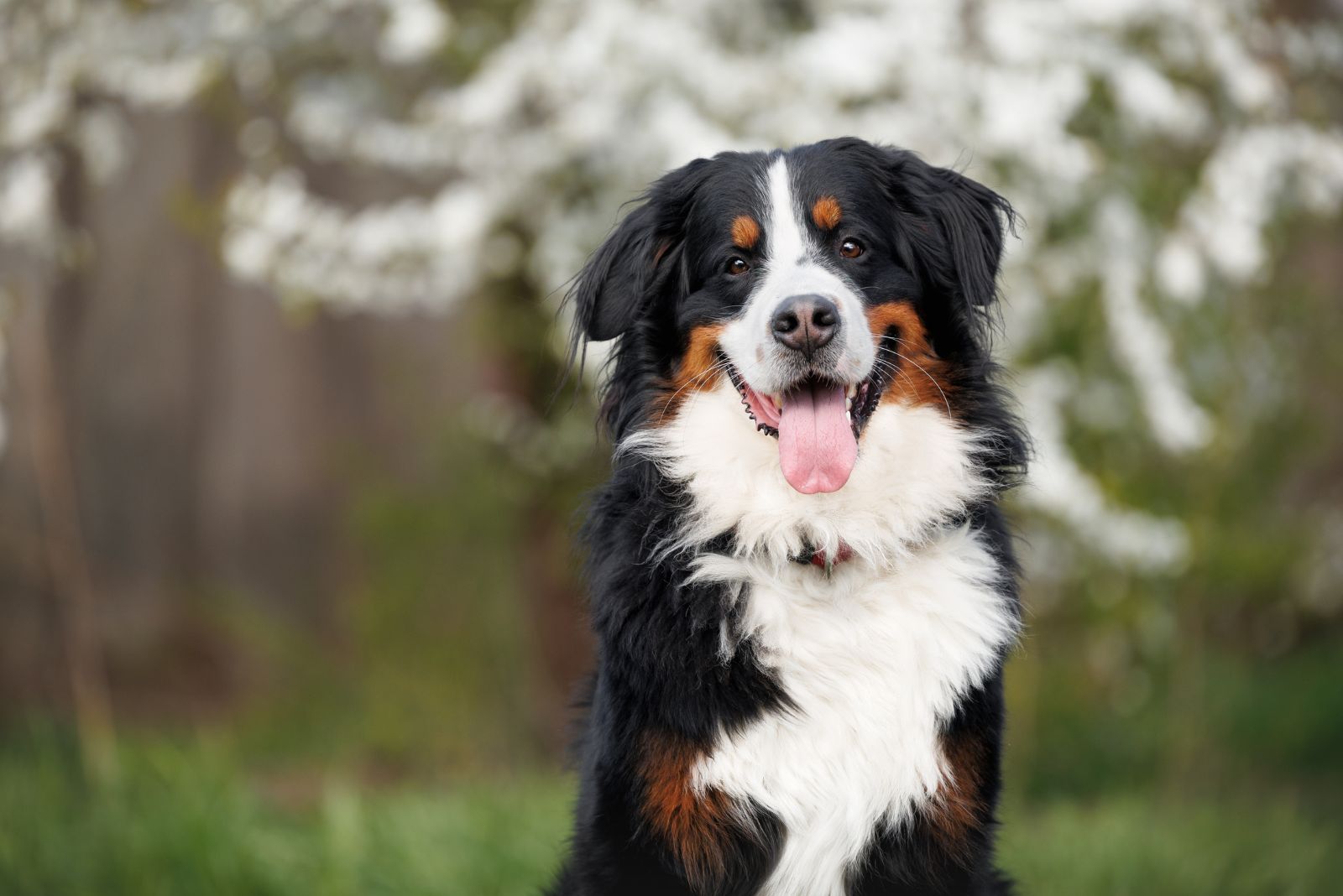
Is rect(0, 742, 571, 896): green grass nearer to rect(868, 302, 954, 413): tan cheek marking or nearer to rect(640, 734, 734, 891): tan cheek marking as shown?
rect(640, 734, 734, 891): tan cheek marking

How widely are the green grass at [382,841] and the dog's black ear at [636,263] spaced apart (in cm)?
157

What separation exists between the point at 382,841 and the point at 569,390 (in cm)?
289

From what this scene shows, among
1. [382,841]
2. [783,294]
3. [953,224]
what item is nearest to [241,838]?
[382,841]

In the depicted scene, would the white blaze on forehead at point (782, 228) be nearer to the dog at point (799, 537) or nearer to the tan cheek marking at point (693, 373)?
the dog at point (799, 537)

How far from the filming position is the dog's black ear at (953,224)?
296cm

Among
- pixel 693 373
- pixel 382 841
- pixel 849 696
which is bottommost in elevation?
pixel 382 841

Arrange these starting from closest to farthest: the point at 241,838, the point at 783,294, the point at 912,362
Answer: the point at 783,294 < the point at 912,362 < the point at 241,838

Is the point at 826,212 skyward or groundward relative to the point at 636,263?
skyward

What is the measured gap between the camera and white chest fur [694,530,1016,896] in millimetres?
2584

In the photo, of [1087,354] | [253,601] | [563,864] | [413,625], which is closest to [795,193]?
[563,864]

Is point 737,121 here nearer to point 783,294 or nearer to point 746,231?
point 746,231

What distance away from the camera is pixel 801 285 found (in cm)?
276

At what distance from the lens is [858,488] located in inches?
112

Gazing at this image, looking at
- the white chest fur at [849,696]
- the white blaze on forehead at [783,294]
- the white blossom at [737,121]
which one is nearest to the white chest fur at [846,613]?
the white chest fur at [849,696]
